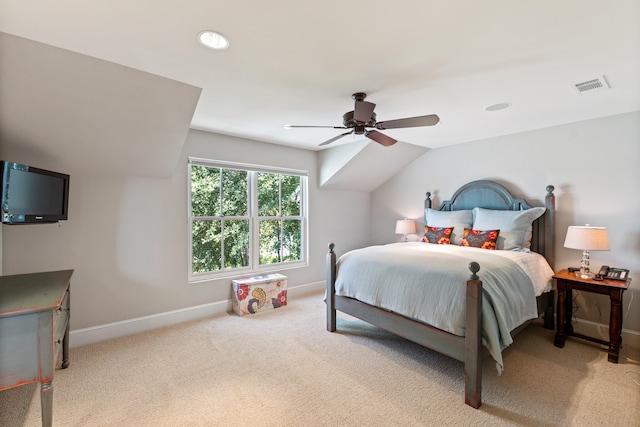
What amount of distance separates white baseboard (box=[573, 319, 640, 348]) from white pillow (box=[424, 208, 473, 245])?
4.88ft

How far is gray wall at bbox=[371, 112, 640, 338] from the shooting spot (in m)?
2.98

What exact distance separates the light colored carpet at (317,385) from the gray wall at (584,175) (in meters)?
0.90

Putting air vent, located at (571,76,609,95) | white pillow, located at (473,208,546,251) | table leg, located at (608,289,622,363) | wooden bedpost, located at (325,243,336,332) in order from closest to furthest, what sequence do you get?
air vent, located at (571,76,609,95) < table leg, located at (608,289,622,363) < wooden bedpost, located at (325,243,336,332) < white pillow, located at (473,208,546,251)

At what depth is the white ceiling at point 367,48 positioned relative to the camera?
1.48 meters

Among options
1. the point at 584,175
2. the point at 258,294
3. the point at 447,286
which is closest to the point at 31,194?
the point at 258,294

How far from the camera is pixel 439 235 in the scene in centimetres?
397

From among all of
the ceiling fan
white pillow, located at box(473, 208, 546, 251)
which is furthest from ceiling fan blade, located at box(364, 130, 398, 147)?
white pillow, located at box(473, 208, 546, 251)

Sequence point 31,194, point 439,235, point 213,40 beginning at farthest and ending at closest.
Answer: point 439,235, point 31,194, point 213,40

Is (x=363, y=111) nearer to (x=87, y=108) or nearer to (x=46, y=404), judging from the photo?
(x=87, y=108)

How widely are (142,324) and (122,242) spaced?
928 millimetres

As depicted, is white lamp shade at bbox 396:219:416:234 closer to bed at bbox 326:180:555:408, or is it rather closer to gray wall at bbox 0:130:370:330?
bed at bbox 326:180:555:408

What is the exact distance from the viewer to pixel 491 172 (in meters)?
4.00

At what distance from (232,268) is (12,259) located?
2102mm

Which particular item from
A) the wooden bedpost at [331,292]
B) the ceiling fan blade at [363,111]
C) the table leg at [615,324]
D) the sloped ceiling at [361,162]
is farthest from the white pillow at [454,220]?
the ceiling fan blade at [363,111]
